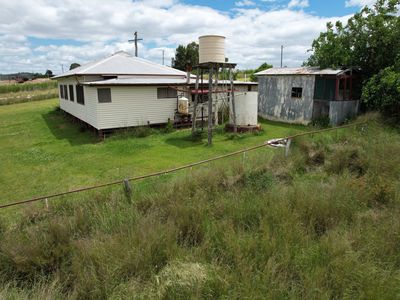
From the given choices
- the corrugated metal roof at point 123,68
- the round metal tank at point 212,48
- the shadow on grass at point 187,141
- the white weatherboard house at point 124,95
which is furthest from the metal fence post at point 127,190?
the corrugated metal roof at point 123,68

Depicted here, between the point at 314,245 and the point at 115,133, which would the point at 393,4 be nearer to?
the point at 115,133

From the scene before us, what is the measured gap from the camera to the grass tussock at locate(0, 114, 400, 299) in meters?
3.13

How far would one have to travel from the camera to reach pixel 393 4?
45.9 ft

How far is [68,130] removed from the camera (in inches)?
624

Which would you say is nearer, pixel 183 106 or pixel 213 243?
pixel 213 243

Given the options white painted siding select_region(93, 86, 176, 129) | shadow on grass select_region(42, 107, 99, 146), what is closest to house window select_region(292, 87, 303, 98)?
white painted siding select_region(93, 86, 176, 129)

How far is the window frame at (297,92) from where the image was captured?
15.6 metres

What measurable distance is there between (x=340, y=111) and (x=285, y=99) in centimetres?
299

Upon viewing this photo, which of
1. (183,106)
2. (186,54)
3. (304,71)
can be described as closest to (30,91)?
(186,54)

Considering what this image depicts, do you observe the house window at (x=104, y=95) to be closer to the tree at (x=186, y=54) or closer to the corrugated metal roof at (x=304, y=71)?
the corrugated metal roof at (x=304, y=71)

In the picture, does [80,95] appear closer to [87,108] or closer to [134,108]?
[87,108]

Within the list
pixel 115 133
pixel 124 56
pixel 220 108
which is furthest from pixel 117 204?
pixel 124 56

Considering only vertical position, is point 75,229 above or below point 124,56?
below

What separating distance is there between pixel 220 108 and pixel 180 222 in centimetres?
1188
